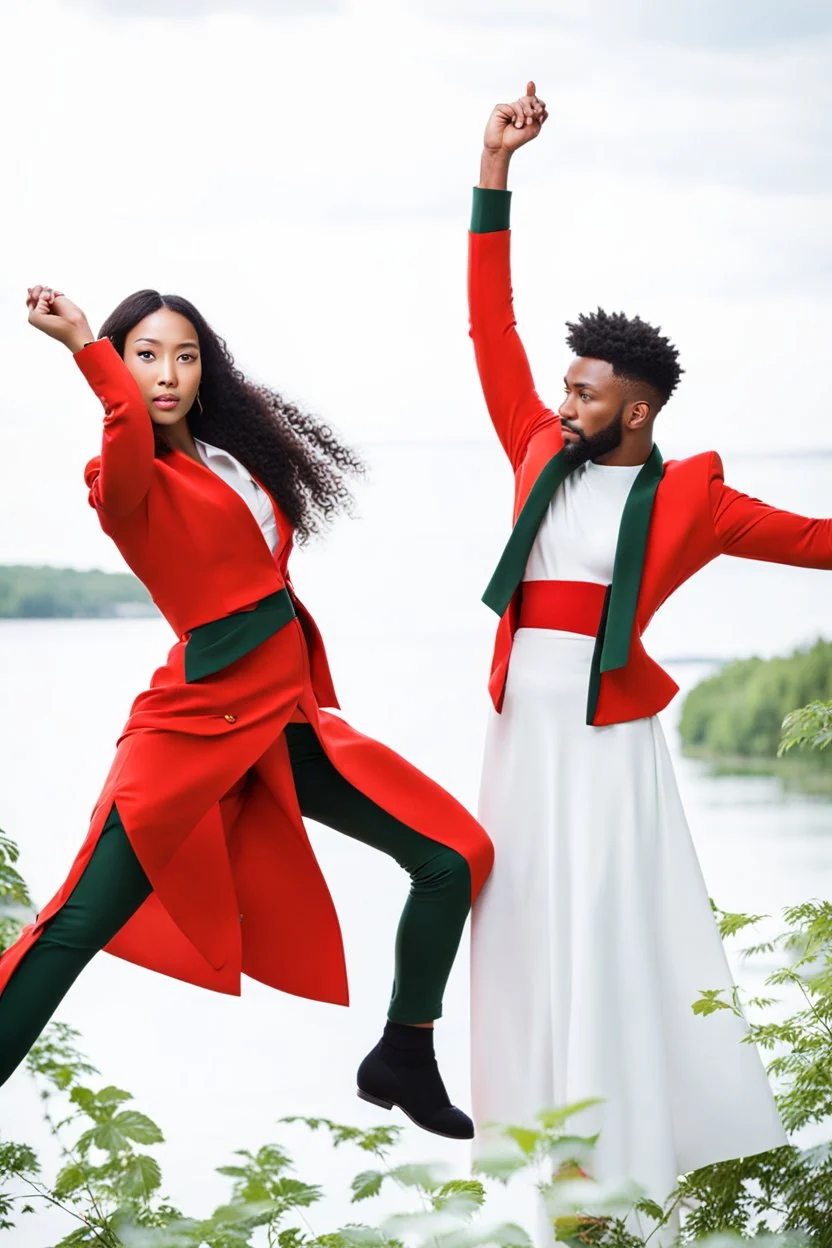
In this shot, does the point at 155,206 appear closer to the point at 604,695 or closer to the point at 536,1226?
the point at 604,695

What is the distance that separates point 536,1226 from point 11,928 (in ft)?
4.31

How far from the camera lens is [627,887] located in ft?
7.63

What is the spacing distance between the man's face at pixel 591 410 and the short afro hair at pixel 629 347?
0.7 inches

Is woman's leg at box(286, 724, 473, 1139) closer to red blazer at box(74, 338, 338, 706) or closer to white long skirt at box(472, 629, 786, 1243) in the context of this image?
white long skirt at box(472, 629, 786, 1243)

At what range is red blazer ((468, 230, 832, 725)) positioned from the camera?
232cm

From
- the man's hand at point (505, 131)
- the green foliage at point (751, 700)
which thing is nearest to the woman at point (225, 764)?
the man's hand at point (505, 131)

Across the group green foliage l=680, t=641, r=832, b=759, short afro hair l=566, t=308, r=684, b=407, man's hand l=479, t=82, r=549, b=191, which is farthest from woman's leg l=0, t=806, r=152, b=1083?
green foliage l=680, t=641, r=832, b=759

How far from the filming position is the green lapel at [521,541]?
2.36 meters

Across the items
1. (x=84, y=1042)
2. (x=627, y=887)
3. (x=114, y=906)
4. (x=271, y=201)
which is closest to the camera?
(x=114, y=906)

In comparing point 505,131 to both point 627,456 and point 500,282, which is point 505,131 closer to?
point 500,282

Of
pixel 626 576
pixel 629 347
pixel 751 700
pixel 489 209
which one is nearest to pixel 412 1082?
pixel 626 576

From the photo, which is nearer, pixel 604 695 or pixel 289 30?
pixel 604 695

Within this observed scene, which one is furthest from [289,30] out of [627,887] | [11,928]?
[627,887]

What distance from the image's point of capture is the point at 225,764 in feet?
7.27
